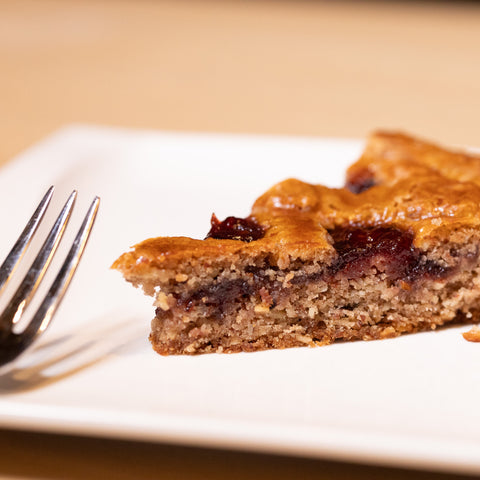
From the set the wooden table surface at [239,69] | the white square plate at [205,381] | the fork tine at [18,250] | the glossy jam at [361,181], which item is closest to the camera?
the white square plate at [205,381]

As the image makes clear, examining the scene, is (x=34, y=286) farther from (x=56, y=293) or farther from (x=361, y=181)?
(x=361, y=181)

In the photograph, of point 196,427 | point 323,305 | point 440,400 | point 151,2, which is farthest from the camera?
point 151,2

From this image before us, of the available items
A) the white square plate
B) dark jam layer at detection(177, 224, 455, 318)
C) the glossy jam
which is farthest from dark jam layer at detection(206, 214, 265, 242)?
the glossy jam

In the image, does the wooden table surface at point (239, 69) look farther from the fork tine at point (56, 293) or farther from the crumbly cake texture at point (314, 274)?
the crumbly cake texture at point (314, 274)

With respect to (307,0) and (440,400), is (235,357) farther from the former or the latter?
(307,0)

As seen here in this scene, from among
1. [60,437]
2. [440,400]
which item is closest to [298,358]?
[440,400]

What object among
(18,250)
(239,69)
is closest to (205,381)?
(18,250)

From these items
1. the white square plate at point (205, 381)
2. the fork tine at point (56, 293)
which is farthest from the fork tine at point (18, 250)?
the white square plate at point (205, 381)

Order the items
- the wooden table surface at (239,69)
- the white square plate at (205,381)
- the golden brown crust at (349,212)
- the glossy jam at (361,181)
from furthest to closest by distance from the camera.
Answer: the wooden table surface at (239,69) → the glossy jam at (361,181) → the golden brown crust at (349,212) → the white square plate at (205,381)
